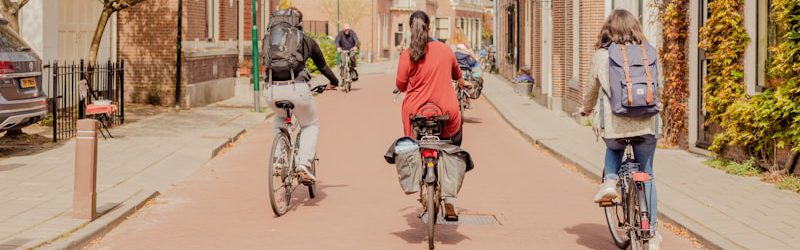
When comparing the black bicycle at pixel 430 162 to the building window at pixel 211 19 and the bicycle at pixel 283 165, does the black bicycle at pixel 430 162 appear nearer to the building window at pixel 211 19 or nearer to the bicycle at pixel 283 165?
the bicycle at pixel 283 165

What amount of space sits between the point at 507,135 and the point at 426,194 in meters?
10.2

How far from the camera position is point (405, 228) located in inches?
344

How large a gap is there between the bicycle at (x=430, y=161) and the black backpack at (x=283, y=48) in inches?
69.7

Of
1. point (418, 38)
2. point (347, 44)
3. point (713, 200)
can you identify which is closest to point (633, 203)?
point (418, 38)

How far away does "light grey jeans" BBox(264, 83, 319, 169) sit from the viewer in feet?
31.3

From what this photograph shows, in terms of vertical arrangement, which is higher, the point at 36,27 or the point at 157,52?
the point at 36,27

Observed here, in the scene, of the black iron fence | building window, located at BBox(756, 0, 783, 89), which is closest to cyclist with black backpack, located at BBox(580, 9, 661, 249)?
building window, located at BBox(756, 0, 783, 89)

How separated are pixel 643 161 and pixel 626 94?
0.51 meters

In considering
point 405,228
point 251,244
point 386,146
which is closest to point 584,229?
point 405,228

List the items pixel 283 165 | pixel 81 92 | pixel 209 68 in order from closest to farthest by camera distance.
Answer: pixel 283 165
pixel 81 92
pixel 209 68

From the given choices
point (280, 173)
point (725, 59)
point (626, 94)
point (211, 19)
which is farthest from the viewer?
point (211, 19)

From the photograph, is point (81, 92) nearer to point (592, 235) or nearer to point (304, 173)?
point (304, 173)

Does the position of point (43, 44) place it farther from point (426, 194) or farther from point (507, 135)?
point (426, 194)

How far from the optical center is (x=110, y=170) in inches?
475
